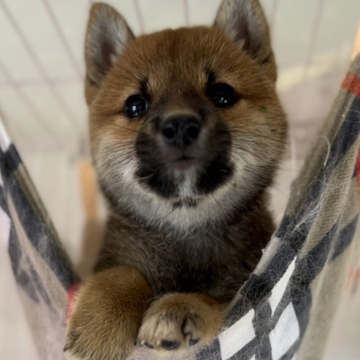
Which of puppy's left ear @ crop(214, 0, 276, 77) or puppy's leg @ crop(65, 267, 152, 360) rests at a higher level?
puppy's left ear @ crop(214, 0, 276, 77)

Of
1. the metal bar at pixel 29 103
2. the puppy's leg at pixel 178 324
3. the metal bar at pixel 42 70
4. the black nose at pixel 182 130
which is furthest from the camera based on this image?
the metal bar at pixel 29 103

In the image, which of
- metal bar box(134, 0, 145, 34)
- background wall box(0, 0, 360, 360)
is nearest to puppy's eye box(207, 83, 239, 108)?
background wall box(0, 0, 360, 360)

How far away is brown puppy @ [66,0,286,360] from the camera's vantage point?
3.08 feet

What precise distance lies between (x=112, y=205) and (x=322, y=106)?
2.72 feet

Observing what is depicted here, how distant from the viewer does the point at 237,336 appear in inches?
33.4

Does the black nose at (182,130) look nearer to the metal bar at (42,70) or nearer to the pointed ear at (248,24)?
the pointed ear at (248,24)

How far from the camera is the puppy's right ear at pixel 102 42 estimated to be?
1.32 metres

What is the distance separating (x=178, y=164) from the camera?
37.5 inches

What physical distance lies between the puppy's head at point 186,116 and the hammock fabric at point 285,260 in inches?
6.4

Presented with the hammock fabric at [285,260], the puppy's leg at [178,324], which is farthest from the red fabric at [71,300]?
the puppy's leg at [178,324]

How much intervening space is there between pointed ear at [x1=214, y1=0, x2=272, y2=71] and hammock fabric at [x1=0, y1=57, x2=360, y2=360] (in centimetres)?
41

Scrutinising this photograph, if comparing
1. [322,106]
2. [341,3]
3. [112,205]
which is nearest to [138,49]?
[112,205]

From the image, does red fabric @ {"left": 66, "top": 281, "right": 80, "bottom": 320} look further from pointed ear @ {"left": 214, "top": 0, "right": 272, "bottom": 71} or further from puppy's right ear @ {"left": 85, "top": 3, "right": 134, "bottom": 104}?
pointed ear @ {"left": 214, "top": 0, "right": 272, "bottom": 71}

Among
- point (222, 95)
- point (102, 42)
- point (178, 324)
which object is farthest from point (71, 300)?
point (102, 42)
